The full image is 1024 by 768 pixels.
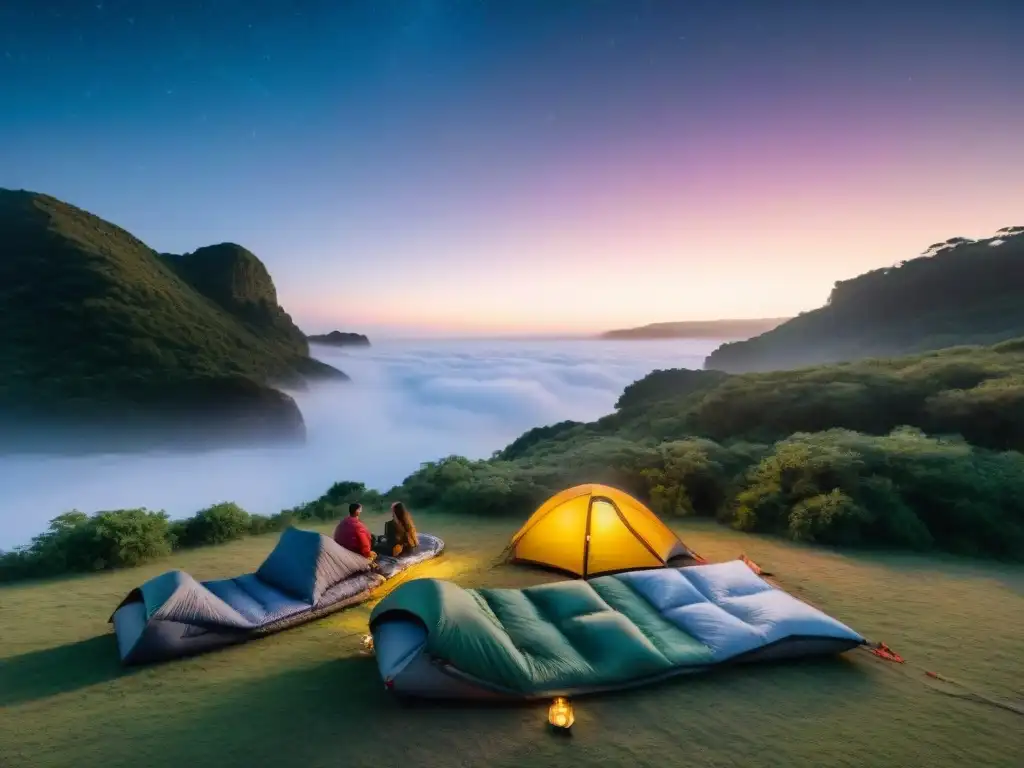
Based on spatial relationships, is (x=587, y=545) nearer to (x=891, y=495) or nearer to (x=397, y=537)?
(x=397, y=537)

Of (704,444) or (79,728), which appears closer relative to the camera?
(79,728)

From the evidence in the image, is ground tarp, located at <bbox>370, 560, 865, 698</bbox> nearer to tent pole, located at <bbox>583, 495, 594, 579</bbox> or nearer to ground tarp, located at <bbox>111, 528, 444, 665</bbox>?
tent pole, located at <bbox>583, 495, 594, 579</bbox>

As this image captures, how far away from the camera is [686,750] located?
17.6 ft

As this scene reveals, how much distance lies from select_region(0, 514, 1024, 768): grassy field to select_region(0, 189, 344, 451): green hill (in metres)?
69.1

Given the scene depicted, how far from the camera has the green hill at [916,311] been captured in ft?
163

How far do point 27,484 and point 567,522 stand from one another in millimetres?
89879

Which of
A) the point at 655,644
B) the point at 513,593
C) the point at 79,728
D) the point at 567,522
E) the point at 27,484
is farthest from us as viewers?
the point at 27,484

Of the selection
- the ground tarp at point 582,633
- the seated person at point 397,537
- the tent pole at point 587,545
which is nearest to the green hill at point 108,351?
the seated person at point 397,537

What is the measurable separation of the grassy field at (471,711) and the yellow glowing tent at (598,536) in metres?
2.82

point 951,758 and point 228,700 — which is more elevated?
point 228,700

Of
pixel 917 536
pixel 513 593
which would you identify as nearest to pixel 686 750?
pixel 513 593

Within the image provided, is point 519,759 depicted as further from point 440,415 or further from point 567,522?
point 440,415

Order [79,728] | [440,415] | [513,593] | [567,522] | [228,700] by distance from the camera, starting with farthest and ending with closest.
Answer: [440,415]
[567,522]
[513,593]
[228,700]
[79,728]

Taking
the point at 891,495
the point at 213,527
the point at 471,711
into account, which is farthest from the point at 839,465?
the point at 213,527
